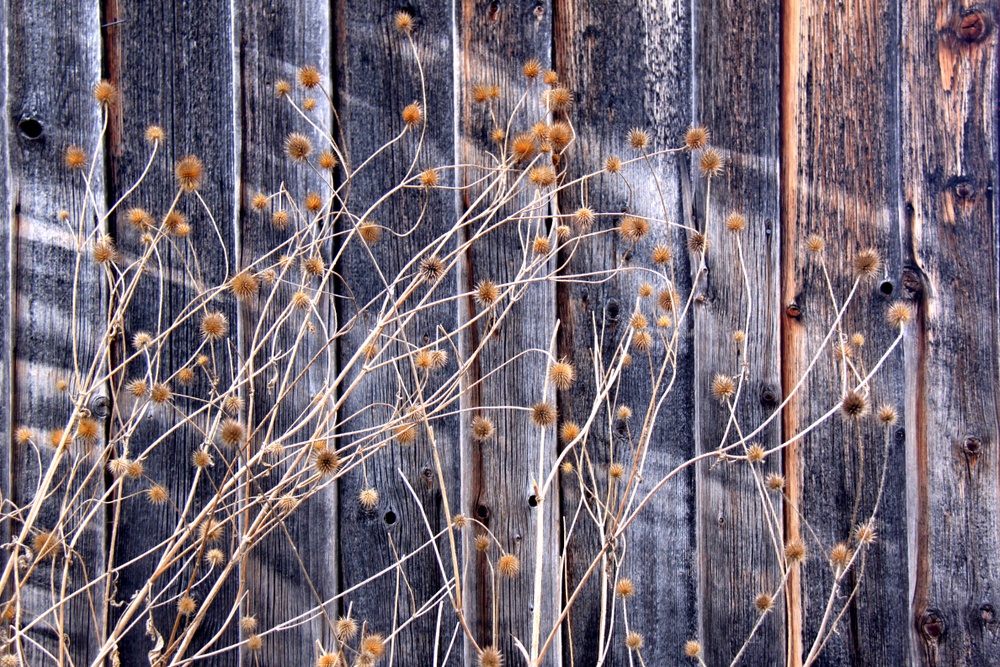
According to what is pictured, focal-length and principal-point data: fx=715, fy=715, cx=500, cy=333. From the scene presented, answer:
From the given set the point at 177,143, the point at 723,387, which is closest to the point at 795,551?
the point at 723,387

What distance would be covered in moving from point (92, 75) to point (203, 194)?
39 centimetres

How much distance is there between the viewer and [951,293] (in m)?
1.80

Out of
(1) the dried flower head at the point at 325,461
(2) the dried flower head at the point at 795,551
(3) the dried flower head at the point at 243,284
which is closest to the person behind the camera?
(1) the dried flower head at the point at 325,461

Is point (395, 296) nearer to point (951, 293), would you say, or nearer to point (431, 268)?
point (431, 268)

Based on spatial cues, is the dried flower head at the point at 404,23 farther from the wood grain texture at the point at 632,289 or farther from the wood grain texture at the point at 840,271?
the wood grain texture at the point at 840,271

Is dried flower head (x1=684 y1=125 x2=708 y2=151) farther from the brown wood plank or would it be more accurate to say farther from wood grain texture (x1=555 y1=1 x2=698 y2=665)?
the brown wood plank

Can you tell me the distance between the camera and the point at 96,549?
1.70 meters

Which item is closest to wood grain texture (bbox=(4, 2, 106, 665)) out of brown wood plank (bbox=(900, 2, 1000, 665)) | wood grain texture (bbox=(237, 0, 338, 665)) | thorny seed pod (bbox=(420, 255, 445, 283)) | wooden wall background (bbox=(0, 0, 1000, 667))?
wooden wall background (bbox=(0, 0, 1000, 667))

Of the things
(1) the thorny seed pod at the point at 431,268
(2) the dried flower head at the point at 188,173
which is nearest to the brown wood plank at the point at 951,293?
(1) the thorny seed pod at the point at 431,268

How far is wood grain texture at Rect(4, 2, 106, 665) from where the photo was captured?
5.60ft

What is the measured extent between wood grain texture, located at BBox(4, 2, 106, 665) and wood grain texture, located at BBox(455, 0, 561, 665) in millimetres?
886

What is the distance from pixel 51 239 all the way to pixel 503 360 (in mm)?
1135

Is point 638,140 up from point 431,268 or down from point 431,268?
up

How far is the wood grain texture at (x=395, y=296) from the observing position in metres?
1.74
